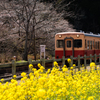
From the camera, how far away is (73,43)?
46.9ft

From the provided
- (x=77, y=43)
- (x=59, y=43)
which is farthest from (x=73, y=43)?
(x=59, y=43)

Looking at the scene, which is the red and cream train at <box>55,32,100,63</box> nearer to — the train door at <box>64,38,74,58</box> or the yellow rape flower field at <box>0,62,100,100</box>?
the train door at <box>64,38,74,58</box>

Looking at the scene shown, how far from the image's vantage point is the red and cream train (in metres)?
14.1

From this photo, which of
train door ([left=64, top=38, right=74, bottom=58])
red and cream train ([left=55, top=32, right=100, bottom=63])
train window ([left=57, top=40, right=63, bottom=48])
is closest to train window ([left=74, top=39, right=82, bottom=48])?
red and cream train ([left=55, top=32, right=100, bottom=63])

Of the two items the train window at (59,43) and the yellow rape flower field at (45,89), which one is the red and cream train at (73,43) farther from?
the yellow rape flower field at (45,89)

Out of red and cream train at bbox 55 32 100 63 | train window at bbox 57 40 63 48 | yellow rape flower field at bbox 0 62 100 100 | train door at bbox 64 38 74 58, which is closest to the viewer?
yellow rape flower field at bbox 0 62 100 100

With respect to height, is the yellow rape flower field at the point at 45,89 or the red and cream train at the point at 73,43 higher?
the red and cream train at the point at 73,43

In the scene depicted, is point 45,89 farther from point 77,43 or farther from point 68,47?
point 68,47

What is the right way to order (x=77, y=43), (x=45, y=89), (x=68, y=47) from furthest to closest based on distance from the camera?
(x=68, y=47), (x=77, y=43), (x=45, y=89)

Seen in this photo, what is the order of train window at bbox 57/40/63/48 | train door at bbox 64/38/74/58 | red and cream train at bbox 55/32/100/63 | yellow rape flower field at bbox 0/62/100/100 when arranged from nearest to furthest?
yellow rape flower field at bbox 0/62/100/100 < red and cream train at bbox 55/32/100/63 < train door at bbox 64/38/74/58 < train window at bbox 57/40/63/48

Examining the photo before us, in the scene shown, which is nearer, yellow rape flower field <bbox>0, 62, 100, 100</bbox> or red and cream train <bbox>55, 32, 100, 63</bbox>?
yellow rape flower field <bbox>0, 62, 100, 100</bbox>

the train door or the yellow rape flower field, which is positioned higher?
the train door

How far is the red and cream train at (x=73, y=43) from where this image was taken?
14109 mm

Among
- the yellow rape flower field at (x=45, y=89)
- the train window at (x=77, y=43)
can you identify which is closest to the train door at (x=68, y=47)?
the train window at (x=77, y=43)
